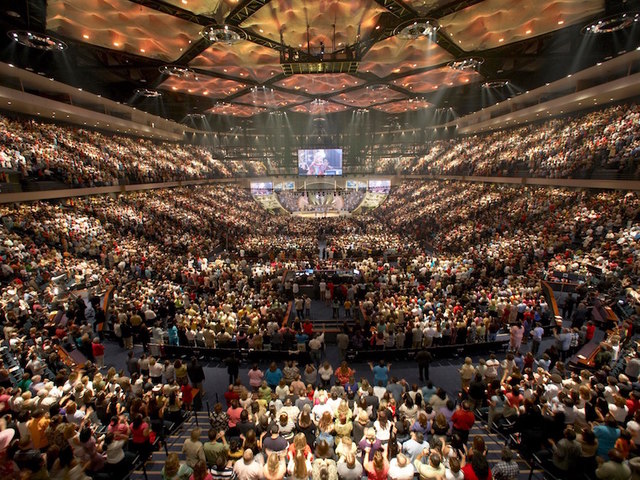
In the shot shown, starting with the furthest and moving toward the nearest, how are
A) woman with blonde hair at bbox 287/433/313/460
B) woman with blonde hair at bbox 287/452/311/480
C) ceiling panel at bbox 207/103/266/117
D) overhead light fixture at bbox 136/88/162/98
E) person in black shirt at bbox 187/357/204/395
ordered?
ceiling panel at bbox 207/103/266/117, overhead light fixture at bbox 136/88/162/98, person in black shirt at bbox 187/357/204/395, woman with blonde hair at bbox 287/433/313/460, woman with blonde hair at bbox 287/452/311/480

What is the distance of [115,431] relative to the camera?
16.9 ft

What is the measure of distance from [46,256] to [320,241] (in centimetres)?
1886

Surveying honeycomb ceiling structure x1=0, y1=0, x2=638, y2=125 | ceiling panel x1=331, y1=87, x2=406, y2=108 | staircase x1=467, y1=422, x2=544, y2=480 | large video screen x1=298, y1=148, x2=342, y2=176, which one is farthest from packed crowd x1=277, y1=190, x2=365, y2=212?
staircase x1=467, y1=422, x2=544, y2=480

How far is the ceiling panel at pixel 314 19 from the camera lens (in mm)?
14016

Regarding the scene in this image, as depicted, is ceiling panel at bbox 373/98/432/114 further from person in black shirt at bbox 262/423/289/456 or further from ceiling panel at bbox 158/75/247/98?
person in black shirt at bbox 262/423/289/456

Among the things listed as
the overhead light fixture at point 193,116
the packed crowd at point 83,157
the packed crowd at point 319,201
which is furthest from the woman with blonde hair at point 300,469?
the packed crowd at point 319,201

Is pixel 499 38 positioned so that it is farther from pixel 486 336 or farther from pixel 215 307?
pixel 215 307

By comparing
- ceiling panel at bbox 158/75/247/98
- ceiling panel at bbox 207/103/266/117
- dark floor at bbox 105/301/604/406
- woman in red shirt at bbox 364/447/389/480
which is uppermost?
ceiling panel at bbox 207/103/266/117

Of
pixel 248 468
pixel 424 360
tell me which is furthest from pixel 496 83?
pixel 248 468

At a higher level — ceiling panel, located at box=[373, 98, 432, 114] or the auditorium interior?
ceiling panel, located at box=[373, 98, 432, 114]

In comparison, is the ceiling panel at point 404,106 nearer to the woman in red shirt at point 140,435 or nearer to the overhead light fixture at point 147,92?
the overhead light fixture at point 147,92

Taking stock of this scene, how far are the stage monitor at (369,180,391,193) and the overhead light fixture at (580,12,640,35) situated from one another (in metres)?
34.2

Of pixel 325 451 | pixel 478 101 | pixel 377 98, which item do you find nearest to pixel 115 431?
pixel 325 451

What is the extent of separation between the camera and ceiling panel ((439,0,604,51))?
1351cm
